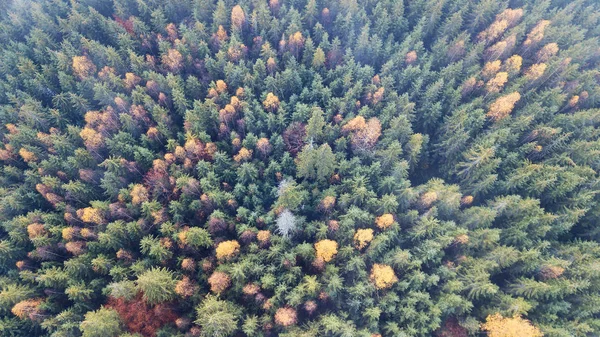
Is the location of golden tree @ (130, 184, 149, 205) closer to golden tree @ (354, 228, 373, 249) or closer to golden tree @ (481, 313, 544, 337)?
→ golden tree @ (354, 228, 373, 249)

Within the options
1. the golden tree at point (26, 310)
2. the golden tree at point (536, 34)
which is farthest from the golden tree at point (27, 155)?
the golden tree at point (536, 34)

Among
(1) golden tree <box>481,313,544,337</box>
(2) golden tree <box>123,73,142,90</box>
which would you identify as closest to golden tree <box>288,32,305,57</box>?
(2) golden tree <box>123,73,142,90</box>

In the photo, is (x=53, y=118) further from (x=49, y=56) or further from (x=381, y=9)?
(x=381, y=9)

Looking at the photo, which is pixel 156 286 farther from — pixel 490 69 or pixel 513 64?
pixel 513 64

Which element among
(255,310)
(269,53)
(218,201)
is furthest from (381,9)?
(255,310)

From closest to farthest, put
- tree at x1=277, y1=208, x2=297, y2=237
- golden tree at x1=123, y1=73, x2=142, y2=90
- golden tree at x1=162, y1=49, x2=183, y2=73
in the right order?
tree at x1=277, y1=208, x2=297, y2=237 < golden tree at x1=123, y1=73, x2=142, y2=90 < golden tree at x1=162, y1=49, x2=183, y2=73

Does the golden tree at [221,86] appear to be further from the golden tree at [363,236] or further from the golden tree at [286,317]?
the golden tree at [286,317]

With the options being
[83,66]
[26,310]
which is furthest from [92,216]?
[83,66]
